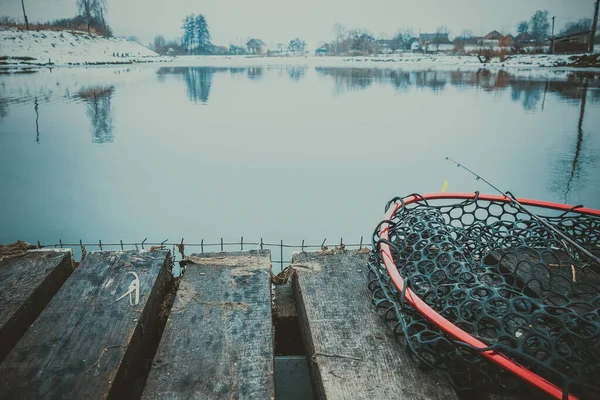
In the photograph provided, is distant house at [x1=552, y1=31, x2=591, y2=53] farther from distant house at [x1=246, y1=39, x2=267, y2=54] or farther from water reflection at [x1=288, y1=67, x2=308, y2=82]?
distant house at [x1=246, y1=39, x2=267, y2=54]

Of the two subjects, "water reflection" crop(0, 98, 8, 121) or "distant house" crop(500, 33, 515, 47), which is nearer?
"water reflection" crop(0, 98, 8, 121)

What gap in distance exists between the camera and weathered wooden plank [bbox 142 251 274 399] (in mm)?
1405

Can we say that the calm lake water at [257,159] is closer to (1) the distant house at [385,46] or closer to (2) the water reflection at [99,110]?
(2) the water reflection at [99,110]

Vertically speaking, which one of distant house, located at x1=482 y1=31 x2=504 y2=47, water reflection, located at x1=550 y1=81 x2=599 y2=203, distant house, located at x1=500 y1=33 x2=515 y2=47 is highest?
distant house, located at x1=482 y1=31 x2=504 y2=47

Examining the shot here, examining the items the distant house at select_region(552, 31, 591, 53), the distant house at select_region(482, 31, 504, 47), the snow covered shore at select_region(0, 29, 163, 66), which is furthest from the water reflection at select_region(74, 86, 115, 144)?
the distant house at select_region(482, 31, 504, 47)

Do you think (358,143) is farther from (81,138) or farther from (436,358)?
(436,358)

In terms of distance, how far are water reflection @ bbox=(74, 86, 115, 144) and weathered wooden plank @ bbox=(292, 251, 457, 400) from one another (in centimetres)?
972

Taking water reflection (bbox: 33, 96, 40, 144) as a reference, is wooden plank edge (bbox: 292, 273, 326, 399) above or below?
below

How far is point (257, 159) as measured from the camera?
9055 mm

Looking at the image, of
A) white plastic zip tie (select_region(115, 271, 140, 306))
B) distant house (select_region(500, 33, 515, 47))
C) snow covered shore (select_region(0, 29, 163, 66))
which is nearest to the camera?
white plastic zip tie (select_region(115, 271, 140, 306))

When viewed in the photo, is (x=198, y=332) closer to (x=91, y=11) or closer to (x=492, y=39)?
(x=91, y=11)

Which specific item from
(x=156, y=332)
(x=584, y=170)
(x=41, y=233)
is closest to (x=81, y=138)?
(x=41, y=233)

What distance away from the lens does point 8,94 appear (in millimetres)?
13406

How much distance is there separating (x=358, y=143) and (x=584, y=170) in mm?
4969
